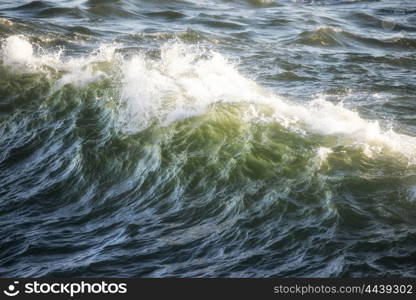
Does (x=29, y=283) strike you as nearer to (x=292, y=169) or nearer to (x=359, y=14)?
(x=292, y=169)

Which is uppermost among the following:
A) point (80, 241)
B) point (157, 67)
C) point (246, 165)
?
point (157, 67)

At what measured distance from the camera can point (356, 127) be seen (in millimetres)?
9062

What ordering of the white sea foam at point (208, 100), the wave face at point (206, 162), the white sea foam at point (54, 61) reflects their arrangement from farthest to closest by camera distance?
the white sea foam at point (54, 61), the white sea foam at point (208, 100), the wave face at point (206, 162)

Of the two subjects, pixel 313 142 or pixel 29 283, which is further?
pixel 313 142

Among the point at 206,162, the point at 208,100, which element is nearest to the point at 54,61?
the point at 208,100

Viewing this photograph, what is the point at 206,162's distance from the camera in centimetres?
854

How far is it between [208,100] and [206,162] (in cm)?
177

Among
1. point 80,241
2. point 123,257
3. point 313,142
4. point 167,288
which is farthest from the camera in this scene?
point 313,142

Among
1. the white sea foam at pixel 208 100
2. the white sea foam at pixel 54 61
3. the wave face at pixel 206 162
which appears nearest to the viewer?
the wave face at pixel 206 162

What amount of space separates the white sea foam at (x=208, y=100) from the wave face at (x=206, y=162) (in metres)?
0.04

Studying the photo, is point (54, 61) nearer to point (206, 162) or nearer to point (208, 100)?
point (208, 100)

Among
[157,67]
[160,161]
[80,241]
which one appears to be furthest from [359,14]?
[80,241]

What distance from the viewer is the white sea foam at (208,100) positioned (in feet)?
28.9

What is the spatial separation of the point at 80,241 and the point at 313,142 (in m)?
3.53
